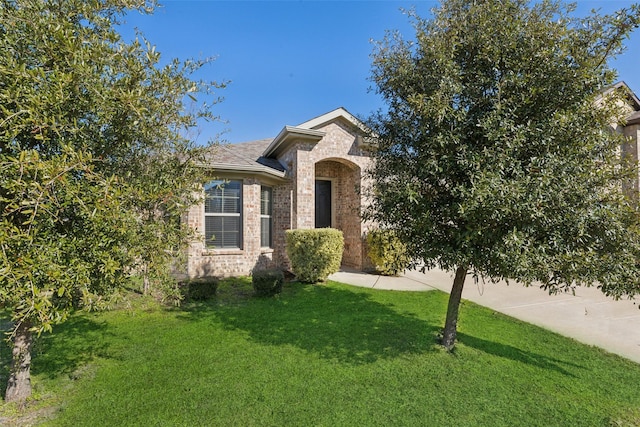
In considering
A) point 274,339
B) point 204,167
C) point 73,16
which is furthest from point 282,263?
point 73,16

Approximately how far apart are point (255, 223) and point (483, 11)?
8.15 m

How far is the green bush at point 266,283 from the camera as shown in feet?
25.3

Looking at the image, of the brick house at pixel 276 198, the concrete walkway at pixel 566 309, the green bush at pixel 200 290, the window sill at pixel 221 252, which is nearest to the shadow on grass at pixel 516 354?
the concrete walkway at pixel 566 309

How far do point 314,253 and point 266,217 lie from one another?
2.92 meters

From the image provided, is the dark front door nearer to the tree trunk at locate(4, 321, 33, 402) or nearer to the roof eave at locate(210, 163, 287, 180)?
the roof eave at locate(210, 163, 287, 180)

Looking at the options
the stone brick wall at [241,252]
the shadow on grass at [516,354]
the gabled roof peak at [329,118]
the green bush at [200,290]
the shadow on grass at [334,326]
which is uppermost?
the gabled roof peak at [329,118]

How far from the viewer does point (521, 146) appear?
12.0ft

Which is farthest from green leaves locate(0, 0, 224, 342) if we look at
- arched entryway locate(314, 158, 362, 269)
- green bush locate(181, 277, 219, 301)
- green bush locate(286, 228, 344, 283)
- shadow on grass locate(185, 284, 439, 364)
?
arched entryway locate(314, 158, 362, 269)

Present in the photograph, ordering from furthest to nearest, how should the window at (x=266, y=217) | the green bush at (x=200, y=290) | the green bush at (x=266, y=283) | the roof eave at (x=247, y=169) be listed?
the window at (x=266, y=217), the roof eave at (x=247, y=169), the green bush at (x=266, y=283), the green bush at (x=200, y=290)

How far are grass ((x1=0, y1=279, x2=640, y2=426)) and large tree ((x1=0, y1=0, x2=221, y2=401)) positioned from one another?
43.3 inches

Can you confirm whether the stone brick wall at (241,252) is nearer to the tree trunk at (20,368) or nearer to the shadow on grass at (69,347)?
the shadow on grass at (69,347)

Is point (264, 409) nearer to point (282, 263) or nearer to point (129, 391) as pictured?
point (129, 391)

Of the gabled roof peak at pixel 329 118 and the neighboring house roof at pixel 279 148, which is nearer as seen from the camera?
the neighboring house roof at pixel 279 148

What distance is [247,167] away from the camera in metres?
9.64
